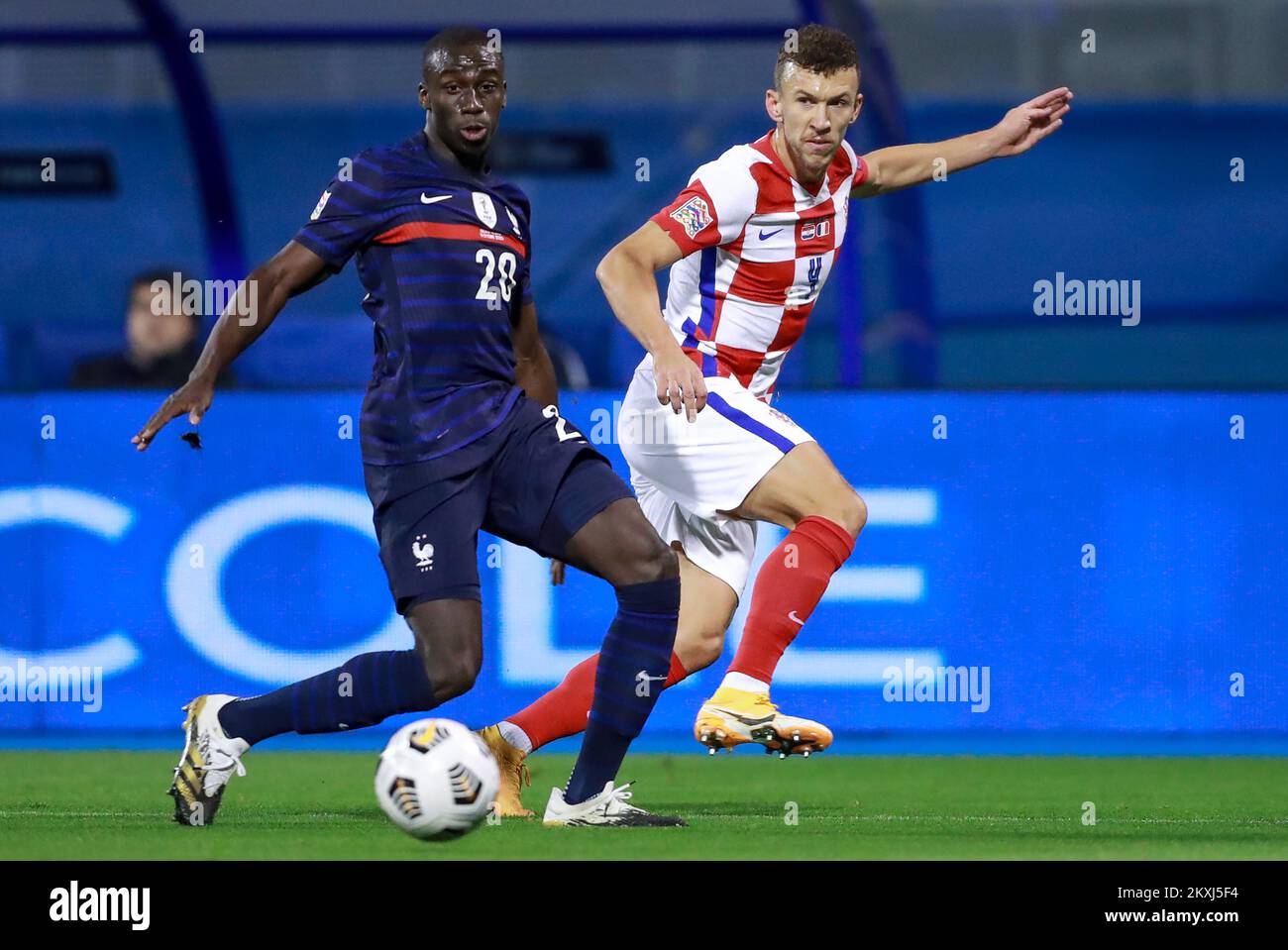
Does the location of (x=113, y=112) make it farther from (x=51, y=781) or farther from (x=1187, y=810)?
(x=1187, y=810)

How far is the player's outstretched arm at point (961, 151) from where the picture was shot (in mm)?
6184

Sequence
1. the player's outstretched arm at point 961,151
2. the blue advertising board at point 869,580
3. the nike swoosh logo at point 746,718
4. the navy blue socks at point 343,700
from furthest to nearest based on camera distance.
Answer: the blue advertising board at point 869,580 → the player's outstretched arm at point 961,151 → the nike swoosh logo at point 746,718 → the navy blue socks at point 343,700

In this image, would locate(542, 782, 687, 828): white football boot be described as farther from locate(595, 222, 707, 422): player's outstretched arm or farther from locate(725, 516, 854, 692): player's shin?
locate(595, 222, 707, 422): player's outstretched arm

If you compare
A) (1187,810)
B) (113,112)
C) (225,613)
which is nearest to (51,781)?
(225,613)

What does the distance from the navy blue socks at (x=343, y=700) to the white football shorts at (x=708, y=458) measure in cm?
101

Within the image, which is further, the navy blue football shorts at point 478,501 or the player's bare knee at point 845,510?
the player's bare knee at point 845,510

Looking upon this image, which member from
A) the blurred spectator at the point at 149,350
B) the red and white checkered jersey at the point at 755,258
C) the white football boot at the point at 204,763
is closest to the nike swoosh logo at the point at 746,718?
the red and white checkered jersey at the point at 755,258

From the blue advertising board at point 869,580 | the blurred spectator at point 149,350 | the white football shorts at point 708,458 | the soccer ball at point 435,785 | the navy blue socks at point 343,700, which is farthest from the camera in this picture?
the blurred spectator at point 149,350

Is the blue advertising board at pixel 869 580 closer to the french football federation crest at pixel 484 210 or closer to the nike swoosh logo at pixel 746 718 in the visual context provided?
the nike swoosh logo at pixel 746 718

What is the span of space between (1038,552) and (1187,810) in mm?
2071

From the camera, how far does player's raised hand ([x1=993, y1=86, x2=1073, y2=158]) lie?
6328mm

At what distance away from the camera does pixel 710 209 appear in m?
5.80

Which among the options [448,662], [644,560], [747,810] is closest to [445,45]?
[644,560]

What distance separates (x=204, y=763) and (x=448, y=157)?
1539 millimetres
